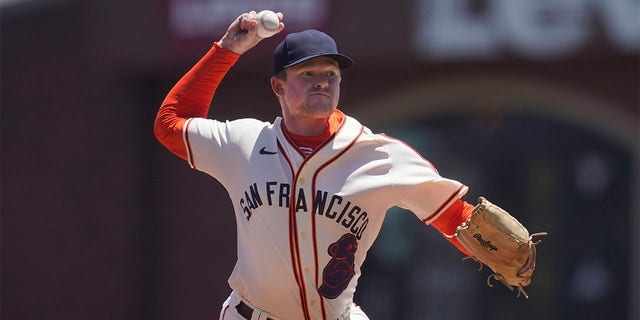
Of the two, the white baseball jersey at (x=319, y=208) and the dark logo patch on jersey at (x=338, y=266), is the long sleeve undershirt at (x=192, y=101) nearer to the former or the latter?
the white baseball jersey at (x=319, y=208)

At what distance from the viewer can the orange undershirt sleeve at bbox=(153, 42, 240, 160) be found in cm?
396

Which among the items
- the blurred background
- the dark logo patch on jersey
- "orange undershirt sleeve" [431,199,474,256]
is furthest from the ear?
the blurred background

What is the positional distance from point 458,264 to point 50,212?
359 cm

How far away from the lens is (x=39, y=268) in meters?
9.86

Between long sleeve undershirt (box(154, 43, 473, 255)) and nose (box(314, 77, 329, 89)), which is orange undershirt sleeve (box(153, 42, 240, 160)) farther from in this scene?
nose (box(314, 77, 329, 89))

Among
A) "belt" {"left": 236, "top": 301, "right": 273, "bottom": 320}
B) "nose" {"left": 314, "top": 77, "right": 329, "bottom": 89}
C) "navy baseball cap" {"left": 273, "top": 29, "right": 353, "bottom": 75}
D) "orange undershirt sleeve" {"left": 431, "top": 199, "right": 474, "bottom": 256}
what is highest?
"navy baseball cap" {"left": 273, "top": 29, "right": 353, "bottom": 75}

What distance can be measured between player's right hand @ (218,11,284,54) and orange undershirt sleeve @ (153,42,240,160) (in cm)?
3

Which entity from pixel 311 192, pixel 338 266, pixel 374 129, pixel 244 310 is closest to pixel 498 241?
pixel 338 266

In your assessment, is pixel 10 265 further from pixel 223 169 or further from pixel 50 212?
pixel 223 169

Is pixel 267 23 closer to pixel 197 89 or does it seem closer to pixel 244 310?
pixel 197 89

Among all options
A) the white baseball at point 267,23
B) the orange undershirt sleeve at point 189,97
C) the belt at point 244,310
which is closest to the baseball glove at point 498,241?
the belt at point 244,310

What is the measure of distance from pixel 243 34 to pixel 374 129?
5.14 metres

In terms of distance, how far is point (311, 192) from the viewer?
3711 millimetres

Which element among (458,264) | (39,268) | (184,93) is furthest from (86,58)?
(184,93)
